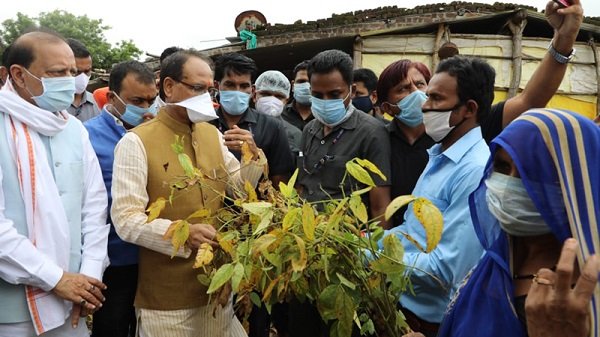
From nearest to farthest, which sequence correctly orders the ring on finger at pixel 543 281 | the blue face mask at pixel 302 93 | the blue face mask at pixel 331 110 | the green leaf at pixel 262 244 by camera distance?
the ring on finger at pixel 543 281
the green leaf at pixel 262 244
the blue face mask at pixel 331 110
the blue face mask at pixel 302 93

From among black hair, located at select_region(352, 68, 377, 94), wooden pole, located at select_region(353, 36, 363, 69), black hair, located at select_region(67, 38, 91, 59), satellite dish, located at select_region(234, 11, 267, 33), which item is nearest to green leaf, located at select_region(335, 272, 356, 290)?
black hair, located at select_region(67, 38, 91, 59)

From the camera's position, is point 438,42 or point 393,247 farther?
point 438,42

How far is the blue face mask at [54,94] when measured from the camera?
8.23ft

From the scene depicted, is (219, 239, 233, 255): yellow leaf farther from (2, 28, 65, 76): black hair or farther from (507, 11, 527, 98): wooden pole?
(507, 11, 527, 98): wooden pole

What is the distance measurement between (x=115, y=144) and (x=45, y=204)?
81cm

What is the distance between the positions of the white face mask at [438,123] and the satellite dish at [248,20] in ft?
28.7

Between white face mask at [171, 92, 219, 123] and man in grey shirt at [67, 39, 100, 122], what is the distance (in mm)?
1696

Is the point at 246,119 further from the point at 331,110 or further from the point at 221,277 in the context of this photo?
the point at 221,277

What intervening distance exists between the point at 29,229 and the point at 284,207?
1.20m

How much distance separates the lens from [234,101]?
3.55 m

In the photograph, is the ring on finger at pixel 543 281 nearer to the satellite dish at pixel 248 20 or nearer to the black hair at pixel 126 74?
the black hair at pixel 126 74

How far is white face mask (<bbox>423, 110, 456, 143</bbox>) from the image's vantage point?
2311 millimetres

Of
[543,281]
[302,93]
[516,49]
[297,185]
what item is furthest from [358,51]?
[543,281]

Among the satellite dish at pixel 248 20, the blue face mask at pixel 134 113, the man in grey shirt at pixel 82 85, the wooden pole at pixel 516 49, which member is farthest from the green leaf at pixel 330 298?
the satellite dish at pixel 248 20
